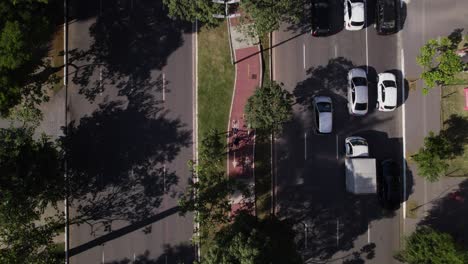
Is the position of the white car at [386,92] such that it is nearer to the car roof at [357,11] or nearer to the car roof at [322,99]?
the car roof at [322,99]

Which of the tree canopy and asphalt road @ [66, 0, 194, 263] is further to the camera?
asphalt road @ [66, 0, 194, 263]

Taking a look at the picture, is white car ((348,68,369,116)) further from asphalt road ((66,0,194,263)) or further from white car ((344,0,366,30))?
asphalt road ((66,0,194,263))

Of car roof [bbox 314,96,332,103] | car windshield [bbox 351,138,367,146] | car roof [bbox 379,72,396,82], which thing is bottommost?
car windshield [bbox 351,138,367,146]

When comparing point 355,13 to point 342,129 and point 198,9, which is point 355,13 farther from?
point 198,9

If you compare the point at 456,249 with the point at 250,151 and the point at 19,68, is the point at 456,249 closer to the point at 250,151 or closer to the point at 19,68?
the point at 250,151

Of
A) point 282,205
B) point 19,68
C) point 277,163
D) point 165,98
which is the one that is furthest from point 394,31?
point 19,68

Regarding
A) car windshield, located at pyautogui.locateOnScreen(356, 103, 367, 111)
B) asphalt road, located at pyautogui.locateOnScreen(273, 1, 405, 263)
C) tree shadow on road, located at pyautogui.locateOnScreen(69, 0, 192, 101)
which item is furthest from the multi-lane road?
tree shadow on road, located at pyautogui.locateOnScreen(69, 0, 192, 101)

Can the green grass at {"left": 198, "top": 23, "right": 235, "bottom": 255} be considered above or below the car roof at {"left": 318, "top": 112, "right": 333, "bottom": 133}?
above
